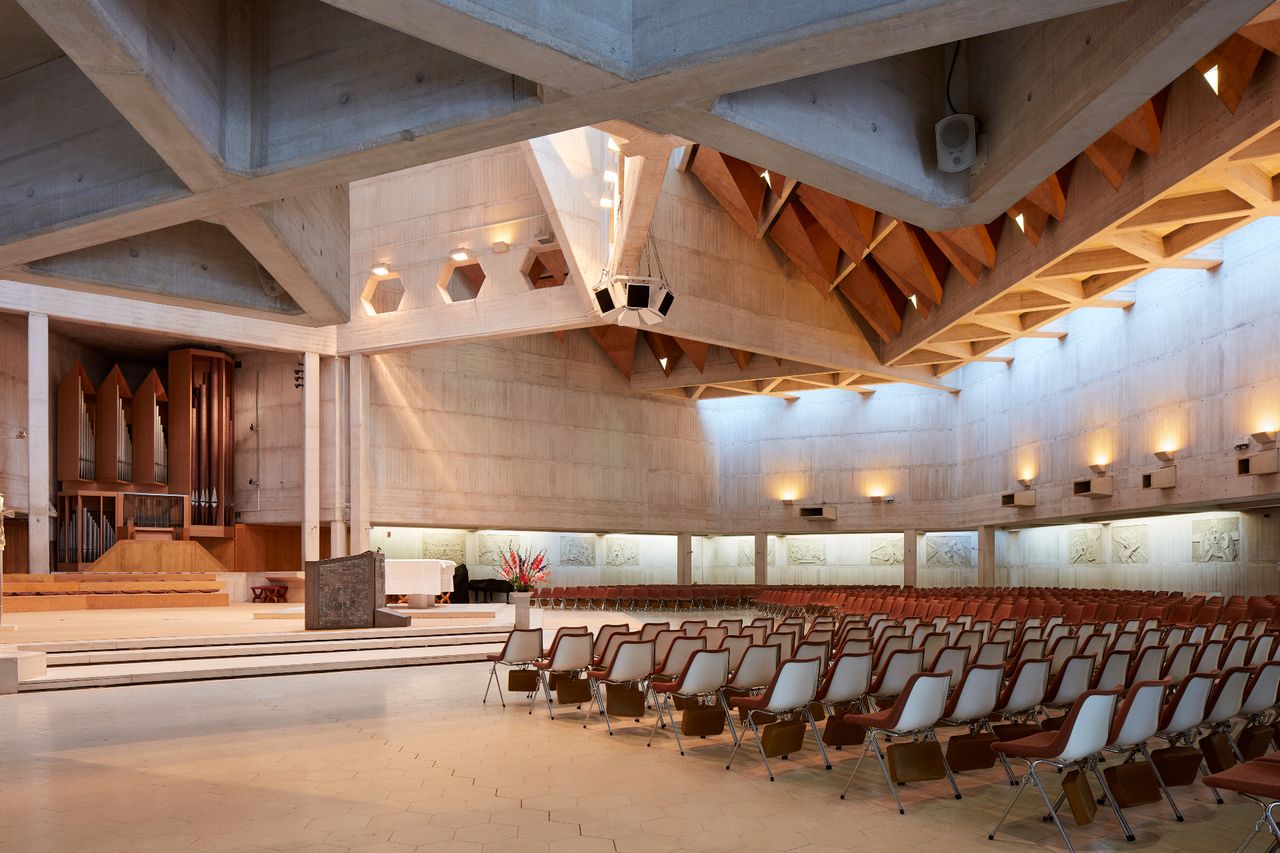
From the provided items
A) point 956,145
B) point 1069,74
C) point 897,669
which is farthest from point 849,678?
point 1069,74

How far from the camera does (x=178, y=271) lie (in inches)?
296

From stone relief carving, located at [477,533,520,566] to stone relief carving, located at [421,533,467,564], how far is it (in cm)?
47

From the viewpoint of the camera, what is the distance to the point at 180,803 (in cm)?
517

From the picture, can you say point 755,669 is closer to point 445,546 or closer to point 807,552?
point 445,546

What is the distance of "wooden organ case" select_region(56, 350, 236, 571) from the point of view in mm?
21766

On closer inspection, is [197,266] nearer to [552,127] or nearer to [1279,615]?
[552,127]

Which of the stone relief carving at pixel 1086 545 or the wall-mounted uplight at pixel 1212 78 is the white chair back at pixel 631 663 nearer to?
the wall-mounted uplight at pixel 1212 78

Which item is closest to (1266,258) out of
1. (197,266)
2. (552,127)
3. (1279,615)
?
(1279,615)

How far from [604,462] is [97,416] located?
12057 mm

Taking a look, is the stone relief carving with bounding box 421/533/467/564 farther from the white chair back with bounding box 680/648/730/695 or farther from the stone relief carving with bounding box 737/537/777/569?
the white chair back with bounding box 680/648/730/695

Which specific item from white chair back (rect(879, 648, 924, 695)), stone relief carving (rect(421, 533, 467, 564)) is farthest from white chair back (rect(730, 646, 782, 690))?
stone relief carving (rect(421, 533, 467, 564))

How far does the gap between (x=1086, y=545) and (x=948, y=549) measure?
16.6 ft

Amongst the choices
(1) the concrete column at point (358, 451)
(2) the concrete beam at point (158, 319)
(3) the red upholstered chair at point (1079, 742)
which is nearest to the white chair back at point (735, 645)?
(3) the red upholstered chair at point (1079, 742)

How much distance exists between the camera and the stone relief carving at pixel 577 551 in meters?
27.1
